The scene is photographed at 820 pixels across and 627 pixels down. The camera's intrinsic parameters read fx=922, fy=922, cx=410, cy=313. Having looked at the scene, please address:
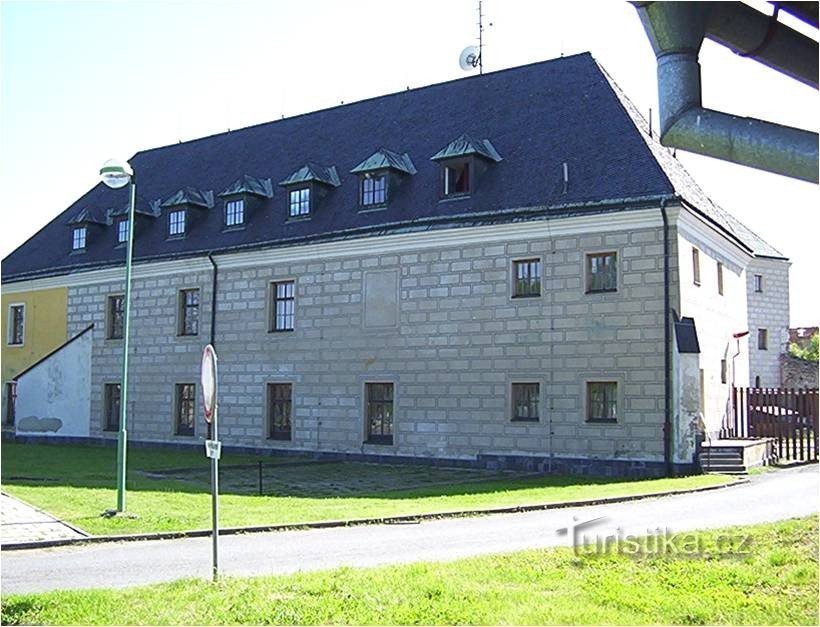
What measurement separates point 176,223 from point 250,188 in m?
3.90

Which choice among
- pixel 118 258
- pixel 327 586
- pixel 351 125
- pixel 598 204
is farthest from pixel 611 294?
pixel 118 258


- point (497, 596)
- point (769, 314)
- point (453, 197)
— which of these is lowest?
point (497, 596)

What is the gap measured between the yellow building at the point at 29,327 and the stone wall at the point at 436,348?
6.01 metres

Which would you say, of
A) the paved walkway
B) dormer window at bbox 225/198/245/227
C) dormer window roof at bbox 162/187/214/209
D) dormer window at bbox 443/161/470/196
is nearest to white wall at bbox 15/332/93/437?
dormer window roof at bbox 162/187/214/209

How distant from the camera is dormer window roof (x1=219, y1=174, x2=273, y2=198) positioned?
33.5 m

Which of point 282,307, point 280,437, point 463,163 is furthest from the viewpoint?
point 282,307

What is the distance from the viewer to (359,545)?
509 inches

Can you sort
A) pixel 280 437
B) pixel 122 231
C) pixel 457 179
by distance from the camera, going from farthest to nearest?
pixel 122 231 < pixel 280 437 < pixel 457 179

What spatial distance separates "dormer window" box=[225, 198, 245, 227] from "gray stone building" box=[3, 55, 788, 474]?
0.21ft

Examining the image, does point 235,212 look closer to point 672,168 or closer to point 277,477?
point 277,477

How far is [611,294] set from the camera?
24.7 m

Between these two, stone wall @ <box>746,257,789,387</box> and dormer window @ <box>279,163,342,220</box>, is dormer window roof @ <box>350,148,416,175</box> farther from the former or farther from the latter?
stone wall @ <box>746,257,789,387</box>

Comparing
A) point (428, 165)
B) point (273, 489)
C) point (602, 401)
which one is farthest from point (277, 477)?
point (428, 165)

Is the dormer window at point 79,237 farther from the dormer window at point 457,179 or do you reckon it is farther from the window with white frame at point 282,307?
the dormer window at point 457,179
